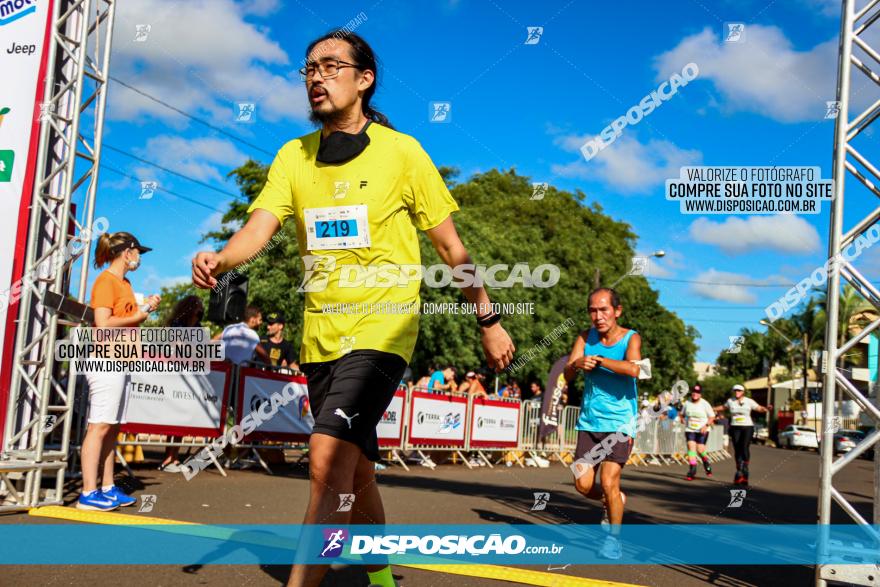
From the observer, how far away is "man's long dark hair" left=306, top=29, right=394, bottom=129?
11.2 ft

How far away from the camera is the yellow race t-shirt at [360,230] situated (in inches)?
124

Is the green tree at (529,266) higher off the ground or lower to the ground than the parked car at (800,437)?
higher

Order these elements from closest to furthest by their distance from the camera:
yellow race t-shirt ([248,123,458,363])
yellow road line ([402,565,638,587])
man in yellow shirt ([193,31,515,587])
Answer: man in yellow shirt ([193,31,515,587]), yellow race t-shirt ([248,123,458,363]), yellow road line ([402,565,638,587])

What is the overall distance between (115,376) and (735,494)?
924cm

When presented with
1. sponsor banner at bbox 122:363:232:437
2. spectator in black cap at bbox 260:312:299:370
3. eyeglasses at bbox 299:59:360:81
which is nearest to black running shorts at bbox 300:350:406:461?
eyeglasses at bbox 299:59:360:81

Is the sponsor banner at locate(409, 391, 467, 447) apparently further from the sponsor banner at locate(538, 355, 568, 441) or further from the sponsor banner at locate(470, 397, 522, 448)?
the sponsor banner at locate(538, 355, 568, 441)

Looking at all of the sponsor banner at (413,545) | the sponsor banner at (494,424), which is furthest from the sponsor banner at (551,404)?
the sponsor banner at (413,545)

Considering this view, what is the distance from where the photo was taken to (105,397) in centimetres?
632

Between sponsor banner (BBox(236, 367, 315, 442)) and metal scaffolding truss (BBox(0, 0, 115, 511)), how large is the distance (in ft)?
12.2

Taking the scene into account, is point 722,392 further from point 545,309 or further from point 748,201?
point 748,201

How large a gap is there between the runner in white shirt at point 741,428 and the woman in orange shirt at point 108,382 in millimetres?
12112

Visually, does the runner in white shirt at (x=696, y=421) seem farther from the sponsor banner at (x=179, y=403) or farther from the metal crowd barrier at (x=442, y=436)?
the sponsor banner at (x=179, y=403)

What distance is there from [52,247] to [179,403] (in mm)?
3901

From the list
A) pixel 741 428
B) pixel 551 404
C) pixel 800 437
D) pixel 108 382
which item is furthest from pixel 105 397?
pixel 800 437
